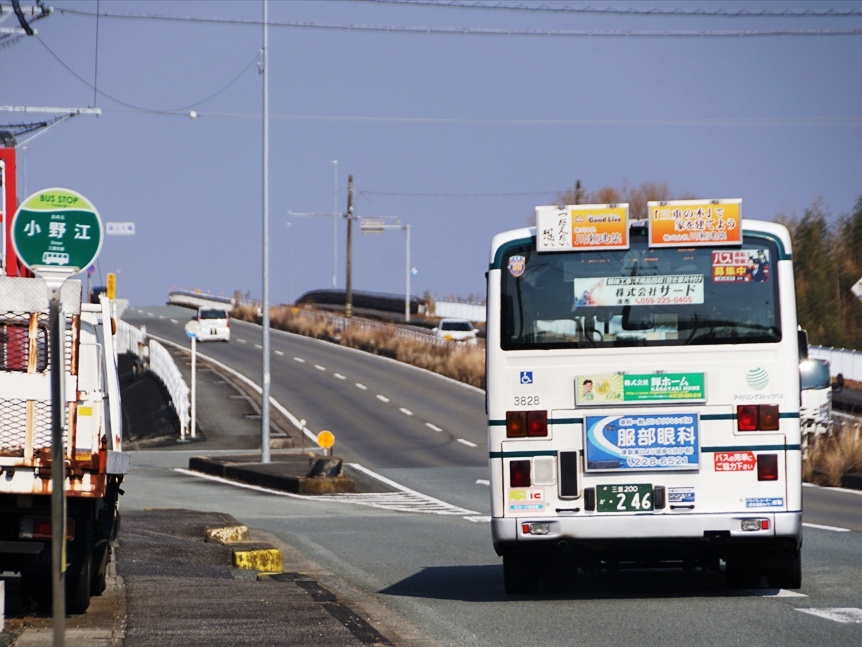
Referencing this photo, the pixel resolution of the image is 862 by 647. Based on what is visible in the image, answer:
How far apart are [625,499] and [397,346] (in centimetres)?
5147

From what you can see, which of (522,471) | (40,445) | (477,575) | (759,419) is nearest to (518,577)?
(522,471)

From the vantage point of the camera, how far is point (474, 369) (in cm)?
5238

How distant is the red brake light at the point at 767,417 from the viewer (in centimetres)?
988

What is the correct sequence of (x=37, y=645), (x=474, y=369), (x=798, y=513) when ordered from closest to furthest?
1. (x=37, y=645)
2. (x=798, y=513)
3. (x=474, y=369)

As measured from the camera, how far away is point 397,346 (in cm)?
6128

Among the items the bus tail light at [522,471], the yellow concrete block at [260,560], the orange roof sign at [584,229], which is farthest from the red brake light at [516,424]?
the yellow concrete block at [260,560]

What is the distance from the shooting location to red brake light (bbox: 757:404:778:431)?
389 inches

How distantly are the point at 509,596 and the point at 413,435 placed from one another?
27920 mm

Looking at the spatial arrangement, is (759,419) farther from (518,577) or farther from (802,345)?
(518,577)

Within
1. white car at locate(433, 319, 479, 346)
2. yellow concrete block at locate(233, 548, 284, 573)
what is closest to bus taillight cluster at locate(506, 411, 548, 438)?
yellow concrete block at locate(233, 548, 284, 573)

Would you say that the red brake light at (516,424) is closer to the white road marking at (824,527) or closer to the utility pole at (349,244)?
the white road marking at (824,527)

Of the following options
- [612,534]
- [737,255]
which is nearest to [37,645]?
[612,534]

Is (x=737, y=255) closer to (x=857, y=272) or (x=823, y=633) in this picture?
(x=823, y=633)

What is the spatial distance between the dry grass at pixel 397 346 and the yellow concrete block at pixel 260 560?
38653 mm
